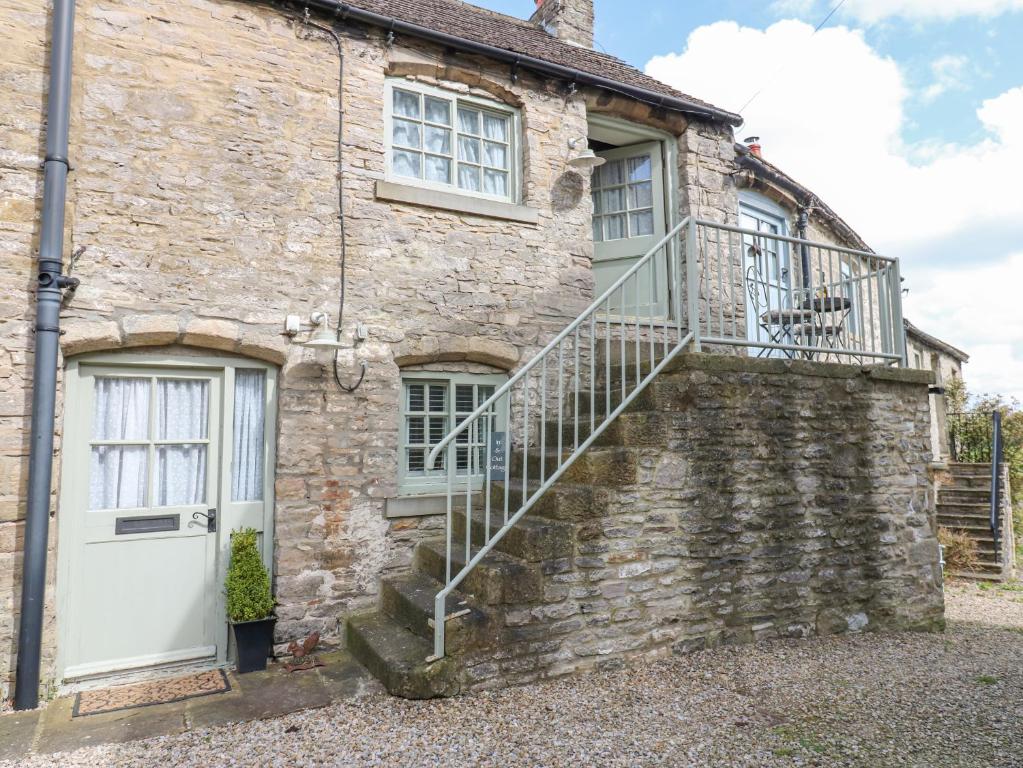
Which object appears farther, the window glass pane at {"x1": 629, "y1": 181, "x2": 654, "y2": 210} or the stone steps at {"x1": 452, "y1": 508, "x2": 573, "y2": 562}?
the window glass pane at {"x1": 629, "y1": 181, "x2": 654, "y2": 210}

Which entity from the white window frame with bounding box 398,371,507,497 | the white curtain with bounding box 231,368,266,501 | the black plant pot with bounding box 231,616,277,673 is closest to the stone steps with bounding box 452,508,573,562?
the white window frame with bounding box 398,371,507,497

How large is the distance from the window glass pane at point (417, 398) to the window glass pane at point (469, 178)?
187 centimetres

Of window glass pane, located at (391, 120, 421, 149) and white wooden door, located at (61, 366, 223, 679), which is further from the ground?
window glass pane, located at (391, 120, 421, 149)

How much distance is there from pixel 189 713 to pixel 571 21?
808 centimetres

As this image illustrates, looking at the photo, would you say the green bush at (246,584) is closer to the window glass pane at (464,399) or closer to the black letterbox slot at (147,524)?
the black letterbox slot at (147,524)

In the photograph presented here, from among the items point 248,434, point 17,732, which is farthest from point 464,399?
point 17,732

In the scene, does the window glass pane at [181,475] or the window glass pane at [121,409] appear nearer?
the window glass pane at [121,409]

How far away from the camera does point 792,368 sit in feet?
17.1

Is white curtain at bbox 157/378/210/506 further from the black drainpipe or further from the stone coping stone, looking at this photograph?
the stone coping stone

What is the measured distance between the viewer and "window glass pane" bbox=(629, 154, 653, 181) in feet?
23.5

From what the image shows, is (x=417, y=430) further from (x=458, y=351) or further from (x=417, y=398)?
(x=458, y=351)

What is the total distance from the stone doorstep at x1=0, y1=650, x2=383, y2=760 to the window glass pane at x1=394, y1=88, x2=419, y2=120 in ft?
14.6

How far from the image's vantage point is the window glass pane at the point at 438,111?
5.80m

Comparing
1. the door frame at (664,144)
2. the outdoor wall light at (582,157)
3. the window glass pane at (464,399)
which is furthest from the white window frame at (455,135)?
the window glass pane at (464,399)
